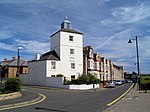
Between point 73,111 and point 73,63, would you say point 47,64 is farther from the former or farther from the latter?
point 73,111

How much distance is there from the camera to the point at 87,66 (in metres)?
52.4

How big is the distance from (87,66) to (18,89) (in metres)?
33.8

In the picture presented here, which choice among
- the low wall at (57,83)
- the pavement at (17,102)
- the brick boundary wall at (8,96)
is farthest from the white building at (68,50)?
the pavement at (17,102)

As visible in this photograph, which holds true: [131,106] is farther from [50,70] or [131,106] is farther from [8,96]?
[50,70]

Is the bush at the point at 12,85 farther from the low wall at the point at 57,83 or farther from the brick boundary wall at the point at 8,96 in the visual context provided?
the low wall at the point at 57,83

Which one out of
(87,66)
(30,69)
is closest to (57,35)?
(30,69)

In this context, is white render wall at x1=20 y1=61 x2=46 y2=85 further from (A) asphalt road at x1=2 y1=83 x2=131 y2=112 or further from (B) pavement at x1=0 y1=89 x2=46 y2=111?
(B) pavement at x1=0 y1=89 x2=46 y2=111

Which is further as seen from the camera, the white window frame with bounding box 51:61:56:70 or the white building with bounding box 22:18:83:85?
the white window frame with bounding box 51:61:56:70

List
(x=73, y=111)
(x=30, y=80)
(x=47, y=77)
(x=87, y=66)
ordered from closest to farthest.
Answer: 1. (x=73, y=111)
2. (x=47, y=77)
3. (x=30, y=80)
4. (x=87, y=66)

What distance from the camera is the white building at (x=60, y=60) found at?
4000 centimetres

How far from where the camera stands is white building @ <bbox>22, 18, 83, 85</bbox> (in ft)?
131

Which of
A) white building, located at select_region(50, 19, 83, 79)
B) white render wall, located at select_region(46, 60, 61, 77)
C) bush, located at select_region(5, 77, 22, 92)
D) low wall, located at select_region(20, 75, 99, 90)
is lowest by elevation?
low wall, located at select_region(20, 75, 99, 90)

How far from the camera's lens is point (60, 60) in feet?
135

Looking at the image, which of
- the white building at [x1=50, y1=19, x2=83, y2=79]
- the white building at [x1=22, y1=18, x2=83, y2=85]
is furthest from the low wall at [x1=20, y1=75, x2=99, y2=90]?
the white building at [x1=50, y1=19, x2=83, y2=79]
